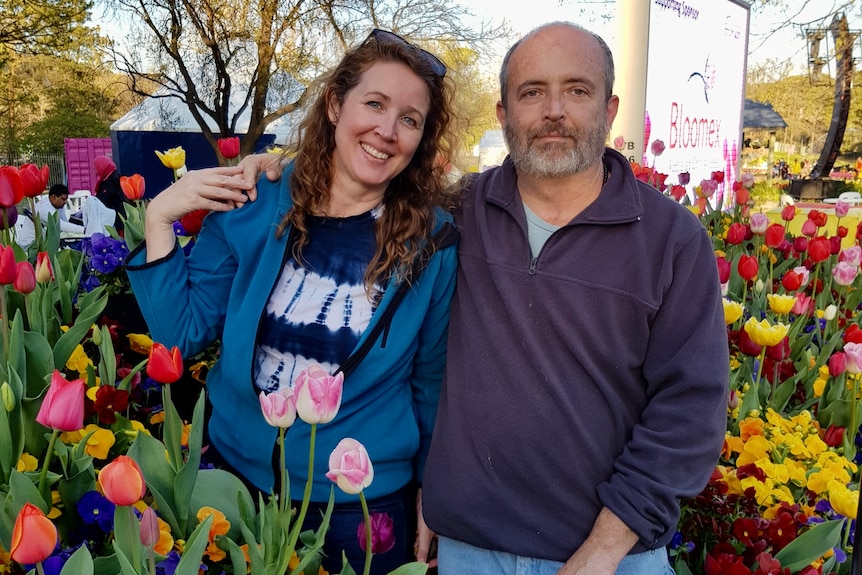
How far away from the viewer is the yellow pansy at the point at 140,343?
A: 2.18 metres

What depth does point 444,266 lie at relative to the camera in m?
1.66

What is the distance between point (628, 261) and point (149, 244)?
1.03 metres

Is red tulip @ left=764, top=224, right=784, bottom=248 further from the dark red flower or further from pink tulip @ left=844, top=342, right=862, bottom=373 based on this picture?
the dark red flower

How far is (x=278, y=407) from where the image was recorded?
1110 millimetres

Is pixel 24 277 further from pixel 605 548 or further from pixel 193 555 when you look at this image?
→ pixel 605 548

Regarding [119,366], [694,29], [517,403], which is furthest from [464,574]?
[694,29]

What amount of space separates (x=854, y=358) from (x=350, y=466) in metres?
1.50

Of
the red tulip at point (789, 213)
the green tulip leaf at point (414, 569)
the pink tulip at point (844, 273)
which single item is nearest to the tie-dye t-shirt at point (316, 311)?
the green tulip leaf at point (414, 569)

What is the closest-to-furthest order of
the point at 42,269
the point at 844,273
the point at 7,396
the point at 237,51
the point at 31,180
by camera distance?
the point at 7,396
the point at 42,269
the point at 31,180
the point at 844,273
the point at 237,51

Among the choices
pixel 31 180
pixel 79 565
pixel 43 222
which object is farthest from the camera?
pixel 43 222

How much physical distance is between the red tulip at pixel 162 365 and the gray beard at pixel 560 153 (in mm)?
805

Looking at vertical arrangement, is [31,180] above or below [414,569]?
above

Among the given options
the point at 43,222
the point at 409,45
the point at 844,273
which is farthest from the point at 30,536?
the point at 844,273

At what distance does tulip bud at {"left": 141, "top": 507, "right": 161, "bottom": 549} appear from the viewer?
1.06 m
